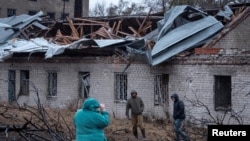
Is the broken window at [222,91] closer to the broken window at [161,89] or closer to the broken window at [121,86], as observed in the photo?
the broken window at [161,89]

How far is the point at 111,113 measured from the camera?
22266 mm

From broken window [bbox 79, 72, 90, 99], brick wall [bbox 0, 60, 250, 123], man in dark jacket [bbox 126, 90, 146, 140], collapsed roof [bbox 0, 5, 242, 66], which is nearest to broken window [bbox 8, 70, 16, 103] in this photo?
brick wall [bbox 0, 60, 250, 123]

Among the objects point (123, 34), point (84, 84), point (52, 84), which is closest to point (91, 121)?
point (84, 84)

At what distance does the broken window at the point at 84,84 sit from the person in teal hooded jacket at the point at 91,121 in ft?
50.9

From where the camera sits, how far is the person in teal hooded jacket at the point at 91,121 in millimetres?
7875

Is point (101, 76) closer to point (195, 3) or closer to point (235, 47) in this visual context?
point (235, 47)

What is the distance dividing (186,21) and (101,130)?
44.5 feet

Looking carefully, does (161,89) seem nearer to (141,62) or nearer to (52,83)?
(141,62)

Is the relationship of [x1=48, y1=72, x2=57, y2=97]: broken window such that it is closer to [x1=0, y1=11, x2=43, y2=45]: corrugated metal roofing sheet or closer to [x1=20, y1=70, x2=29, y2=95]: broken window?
[x1=20, y1=70, x2=29, y2=95]: broken window

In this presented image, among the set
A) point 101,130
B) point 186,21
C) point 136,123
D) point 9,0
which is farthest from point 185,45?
point 9,0

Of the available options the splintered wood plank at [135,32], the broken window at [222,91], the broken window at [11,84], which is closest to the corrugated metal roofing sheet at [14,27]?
the broken window at [11,84]

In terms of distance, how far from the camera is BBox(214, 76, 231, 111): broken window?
1877 centimetres

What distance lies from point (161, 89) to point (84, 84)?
169 inches

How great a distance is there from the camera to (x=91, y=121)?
7.88 metres
